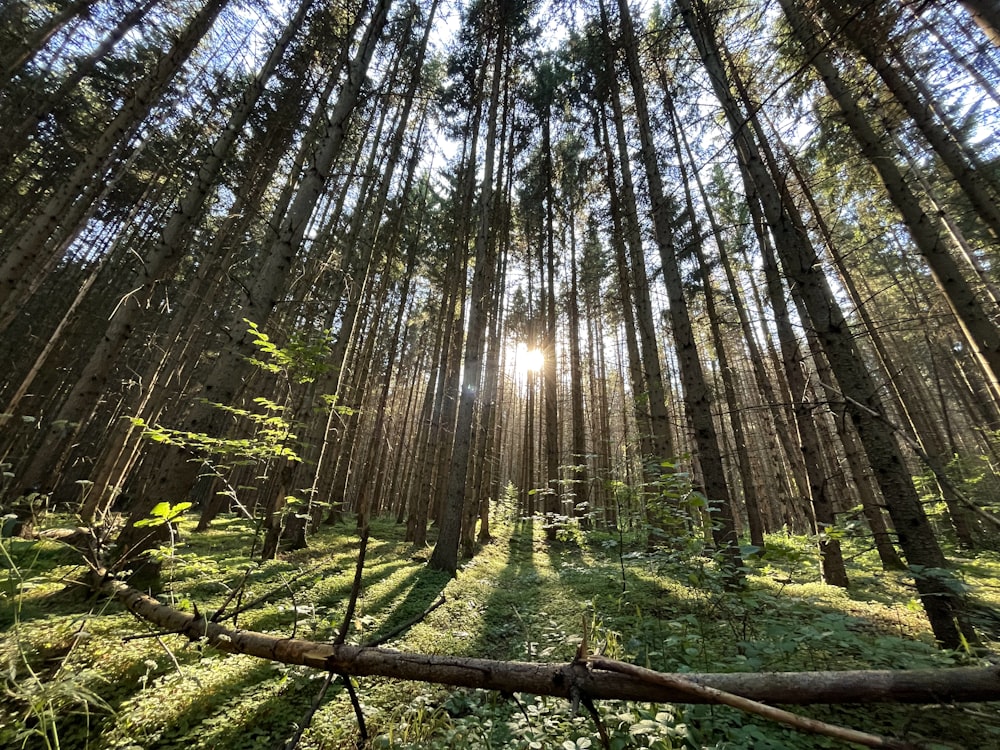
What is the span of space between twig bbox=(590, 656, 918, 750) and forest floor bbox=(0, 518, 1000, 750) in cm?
29

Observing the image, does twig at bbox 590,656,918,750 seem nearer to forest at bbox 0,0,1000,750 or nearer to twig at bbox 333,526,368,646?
forest at bbox 0,0,1000,750

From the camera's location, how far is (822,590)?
5.89 metres

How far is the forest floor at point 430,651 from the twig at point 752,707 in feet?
0.96

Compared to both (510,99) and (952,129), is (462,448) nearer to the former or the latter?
(510,99)

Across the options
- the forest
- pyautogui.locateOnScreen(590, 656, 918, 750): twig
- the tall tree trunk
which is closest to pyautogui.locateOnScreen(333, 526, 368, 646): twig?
the forest

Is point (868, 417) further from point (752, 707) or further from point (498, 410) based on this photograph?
point (498, 410)

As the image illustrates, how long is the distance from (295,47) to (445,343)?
8724mm

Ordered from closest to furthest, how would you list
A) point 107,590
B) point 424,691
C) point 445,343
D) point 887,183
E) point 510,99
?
point 424,691 < point 107,590 < point 887,183 < point 445,343 < point 510,99

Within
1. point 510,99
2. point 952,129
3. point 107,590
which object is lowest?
point 107,590

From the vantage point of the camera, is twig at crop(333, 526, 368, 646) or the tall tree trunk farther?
the tall tree trunk

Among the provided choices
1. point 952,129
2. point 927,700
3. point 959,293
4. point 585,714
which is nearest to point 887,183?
point 959,293

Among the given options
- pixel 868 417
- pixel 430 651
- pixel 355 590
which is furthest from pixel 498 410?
pixel 355 590

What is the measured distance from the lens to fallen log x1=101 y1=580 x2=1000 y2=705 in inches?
52.7

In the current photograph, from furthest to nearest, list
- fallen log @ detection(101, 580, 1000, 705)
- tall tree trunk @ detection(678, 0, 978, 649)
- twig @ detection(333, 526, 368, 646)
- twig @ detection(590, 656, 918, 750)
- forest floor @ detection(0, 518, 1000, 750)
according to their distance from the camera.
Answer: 1. tall tree trunk @ detection(678, 0, 978, 649)
2. forest floor @ detection(0, 518, 1000, 750)
3. twig @ detection(333, 526, 368, 646)
4. fallen log @ detection(101, 580, 1000, 705)
5. twig @ detection(590, 656, 918, 750)
